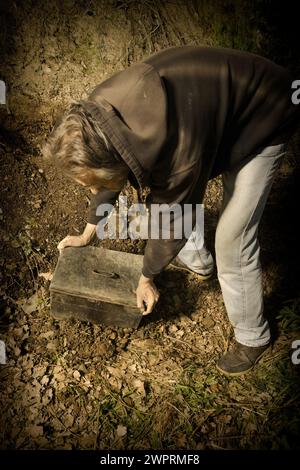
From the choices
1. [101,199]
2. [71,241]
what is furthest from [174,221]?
[71,241]

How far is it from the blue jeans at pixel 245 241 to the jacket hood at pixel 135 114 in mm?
666

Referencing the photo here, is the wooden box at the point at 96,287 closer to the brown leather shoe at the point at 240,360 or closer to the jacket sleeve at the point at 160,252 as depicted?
the jacket sleeve at the point at 160,252

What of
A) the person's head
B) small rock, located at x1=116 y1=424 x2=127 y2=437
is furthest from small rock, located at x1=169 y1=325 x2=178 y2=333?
the person's head

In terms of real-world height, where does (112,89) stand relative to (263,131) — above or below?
above

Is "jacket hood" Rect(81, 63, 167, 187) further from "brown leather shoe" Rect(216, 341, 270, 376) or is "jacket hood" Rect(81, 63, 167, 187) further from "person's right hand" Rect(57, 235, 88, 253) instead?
"brown leather shoe" Rect(216, 341, 270, 376)

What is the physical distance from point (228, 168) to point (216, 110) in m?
0.42

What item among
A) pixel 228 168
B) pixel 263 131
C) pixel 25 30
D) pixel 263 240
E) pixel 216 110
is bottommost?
pixel 263 240

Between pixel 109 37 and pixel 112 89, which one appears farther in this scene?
pixel 109 37

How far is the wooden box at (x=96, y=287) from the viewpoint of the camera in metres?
2.54

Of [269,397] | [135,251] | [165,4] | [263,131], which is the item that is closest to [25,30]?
[165,4]

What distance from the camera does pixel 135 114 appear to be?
1665 millimetres

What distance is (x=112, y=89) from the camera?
1729mm
